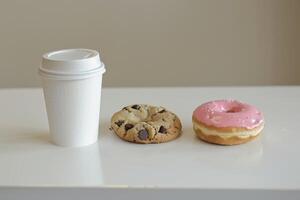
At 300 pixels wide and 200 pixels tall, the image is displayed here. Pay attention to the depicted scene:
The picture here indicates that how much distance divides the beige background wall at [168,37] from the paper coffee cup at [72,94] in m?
0.96

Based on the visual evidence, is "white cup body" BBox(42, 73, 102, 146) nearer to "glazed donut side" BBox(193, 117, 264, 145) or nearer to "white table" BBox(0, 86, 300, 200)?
"white table" BBox(0, 86, 300, 200)

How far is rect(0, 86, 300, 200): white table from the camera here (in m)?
0.58

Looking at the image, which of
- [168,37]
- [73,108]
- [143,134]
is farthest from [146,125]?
[168,37]

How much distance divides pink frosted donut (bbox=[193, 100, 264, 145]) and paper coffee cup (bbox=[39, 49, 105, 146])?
18cm

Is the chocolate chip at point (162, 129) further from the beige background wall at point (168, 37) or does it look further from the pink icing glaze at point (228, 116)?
the beige background wall at point (168, 37)

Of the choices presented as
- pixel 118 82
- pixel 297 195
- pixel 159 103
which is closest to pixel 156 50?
pixel 118 82

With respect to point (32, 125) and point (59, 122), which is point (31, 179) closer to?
point (59, 122)

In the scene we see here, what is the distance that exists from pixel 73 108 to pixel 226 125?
25cm

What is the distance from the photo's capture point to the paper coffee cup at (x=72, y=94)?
26.0 inches

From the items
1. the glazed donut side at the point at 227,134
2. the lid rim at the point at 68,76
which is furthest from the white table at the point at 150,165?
the lid rim at the point at 68,76

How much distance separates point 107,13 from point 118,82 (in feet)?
0.92

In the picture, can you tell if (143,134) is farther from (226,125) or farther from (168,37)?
(168,37)

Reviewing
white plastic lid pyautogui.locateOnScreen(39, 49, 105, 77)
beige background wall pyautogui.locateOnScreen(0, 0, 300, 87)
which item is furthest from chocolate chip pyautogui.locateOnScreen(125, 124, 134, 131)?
beige background wall pyautogui.locateOnScreen(0, 0, 300, 87)

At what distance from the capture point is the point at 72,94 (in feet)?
2.21
